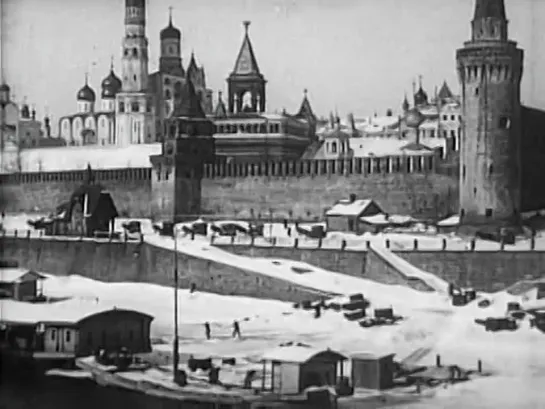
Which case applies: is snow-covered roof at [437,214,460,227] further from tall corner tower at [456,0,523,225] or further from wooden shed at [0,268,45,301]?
wooden shed at [0,268,45,301]

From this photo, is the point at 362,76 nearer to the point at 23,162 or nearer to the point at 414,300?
the point at 414,300

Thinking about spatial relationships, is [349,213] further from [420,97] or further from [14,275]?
[14,275]

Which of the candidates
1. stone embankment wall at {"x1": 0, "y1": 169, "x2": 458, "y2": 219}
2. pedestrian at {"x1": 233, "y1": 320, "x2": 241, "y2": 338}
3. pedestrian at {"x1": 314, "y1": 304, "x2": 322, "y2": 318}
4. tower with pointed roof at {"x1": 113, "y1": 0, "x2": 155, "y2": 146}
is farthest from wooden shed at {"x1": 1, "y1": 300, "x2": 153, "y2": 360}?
tower with pointed roof at {"x1": 113, "y1": 0, "x2": 155, "y2": 146}

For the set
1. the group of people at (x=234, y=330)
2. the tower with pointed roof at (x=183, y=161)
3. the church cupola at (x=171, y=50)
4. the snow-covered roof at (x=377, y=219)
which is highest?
the church cupola at (x=171, y=50)

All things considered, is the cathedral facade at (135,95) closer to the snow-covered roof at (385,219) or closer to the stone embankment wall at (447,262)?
the stone embankment wall at (447,262)

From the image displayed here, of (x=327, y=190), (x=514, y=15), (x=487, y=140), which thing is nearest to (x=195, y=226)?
(x=327, y=190)

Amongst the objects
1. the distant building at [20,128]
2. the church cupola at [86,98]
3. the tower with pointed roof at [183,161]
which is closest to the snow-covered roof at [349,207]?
the tower with pointed roof at [183,161]

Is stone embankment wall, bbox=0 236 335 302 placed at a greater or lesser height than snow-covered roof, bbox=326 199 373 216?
lesser
